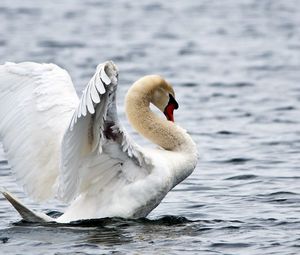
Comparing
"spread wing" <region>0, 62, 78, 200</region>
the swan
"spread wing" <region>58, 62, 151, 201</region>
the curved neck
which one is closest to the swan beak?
the swan

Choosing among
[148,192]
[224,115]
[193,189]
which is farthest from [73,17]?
[148,192]

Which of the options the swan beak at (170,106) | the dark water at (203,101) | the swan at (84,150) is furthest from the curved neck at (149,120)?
the dark water at (203,101)

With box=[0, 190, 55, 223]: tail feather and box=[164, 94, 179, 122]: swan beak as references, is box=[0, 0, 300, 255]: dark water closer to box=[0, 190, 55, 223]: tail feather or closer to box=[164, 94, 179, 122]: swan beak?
box=[0, 190, 55, 223]: tail feather

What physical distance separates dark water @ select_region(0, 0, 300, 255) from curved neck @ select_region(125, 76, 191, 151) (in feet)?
2.50

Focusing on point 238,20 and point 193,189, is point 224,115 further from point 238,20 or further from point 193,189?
point 238,20

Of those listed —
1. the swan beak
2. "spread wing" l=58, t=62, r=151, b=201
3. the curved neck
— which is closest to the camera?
"spread wing" l=58, t=62, r=151, b=201

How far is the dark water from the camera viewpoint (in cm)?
970

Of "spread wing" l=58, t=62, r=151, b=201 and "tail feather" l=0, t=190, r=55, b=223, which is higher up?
"spread wing" l=58, t=62, r=151, b=201

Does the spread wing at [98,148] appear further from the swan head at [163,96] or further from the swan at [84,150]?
the swan head at [163,96]

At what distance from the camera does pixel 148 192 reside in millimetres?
9930

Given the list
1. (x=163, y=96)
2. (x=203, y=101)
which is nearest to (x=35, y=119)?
(x=163, y=96)

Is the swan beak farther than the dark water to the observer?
Yes

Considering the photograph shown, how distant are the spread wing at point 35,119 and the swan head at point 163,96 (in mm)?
781

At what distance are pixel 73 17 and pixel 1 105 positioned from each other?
1862 cm
